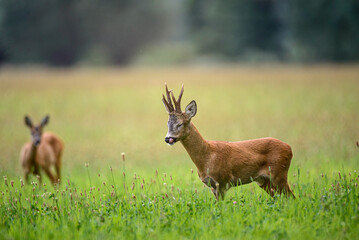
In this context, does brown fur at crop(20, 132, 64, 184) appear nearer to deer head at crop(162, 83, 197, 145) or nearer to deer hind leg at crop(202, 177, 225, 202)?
deer head at crop(162, 83, 197, 145)

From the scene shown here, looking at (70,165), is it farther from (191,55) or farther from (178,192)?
(191,55)

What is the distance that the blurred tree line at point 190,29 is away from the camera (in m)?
41.8

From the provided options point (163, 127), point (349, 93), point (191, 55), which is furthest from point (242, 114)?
point (191, 55)

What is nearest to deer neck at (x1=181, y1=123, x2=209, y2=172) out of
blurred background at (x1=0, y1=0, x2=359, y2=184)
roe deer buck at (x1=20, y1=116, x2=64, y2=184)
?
blurred background at (x1=0, y1=0, x2=359, y2=184)

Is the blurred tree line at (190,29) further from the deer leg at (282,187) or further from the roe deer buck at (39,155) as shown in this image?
the deer leg at (282,187)

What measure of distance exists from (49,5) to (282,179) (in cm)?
5139

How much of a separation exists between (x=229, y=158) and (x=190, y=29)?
Answer: 2076 inches

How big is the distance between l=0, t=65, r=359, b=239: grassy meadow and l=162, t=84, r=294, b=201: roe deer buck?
10.4 inches

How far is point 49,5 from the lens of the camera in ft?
173

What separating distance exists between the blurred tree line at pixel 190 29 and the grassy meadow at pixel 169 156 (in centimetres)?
Answer: 1423

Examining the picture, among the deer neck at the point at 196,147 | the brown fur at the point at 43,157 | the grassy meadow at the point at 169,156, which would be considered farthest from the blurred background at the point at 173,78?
the deer neck at the point at 196,147

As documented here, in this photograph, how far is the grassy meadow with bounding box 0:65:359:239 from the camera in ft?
18.1

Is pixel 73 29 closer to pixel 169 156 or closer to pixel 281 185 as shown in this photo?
pixel 169 156

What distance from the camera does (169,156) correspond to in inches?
478
